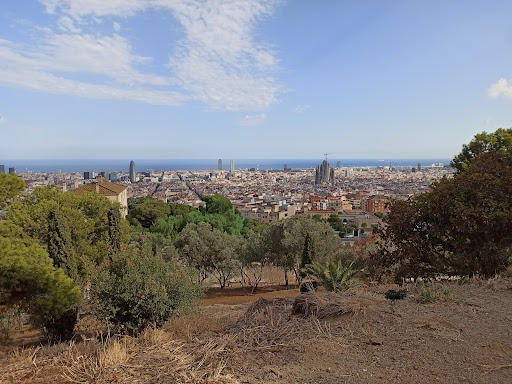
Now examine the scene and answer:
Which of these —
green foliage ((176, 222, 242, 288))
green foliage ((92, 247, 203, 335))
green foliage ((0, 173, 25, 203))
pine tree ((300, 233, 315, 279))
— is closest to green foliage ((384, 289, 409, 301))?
green foliage ((92, 247, 203, 335))

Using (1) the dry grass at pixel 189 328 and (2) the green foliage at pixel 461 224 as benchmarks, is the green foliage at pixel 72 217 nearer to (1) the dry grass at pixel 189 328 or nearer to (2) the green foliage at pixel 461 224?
(1) the dry grass at pixel 189 328

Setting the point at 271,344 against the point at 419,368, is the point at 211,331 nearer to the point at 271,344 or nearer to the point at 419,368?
the point at 271,344

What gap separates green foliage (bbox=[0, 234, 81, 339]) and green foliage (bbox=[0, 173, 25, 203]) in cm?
92

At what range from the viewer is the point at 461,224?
803 cm

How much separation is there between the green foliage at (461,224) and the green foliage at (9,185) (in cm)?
799

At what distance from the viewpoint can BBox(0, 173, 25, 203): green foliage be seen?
716 centimetres

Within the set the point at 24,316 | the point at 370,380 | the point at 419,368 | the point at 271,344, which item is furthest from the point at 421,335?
the point at 24,316

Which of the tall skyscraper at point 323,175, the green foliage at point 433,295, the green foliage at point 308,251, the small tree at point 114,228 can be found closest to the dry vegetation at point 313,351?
the green foliage at point 433,295

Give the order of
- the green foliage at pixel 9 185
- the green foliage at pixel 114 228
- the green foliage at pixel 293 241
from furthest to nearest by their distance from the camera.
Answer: the green foliage at pixel 293 241
the green foliage at pixel 114 228
the green foliage at pixel 9 185

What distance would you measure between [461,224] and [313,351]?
5794mm

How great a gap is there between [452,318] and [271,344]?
7.61ft

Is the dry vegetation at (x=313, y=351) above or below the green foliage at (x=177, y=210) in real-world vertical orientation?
above

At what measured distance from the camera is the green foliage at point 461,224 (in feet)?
26.3

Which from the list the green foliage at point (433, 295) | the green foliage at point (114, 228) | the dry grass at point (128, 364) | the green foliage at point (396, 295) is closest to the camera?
the dry grass at point (128, 364)
